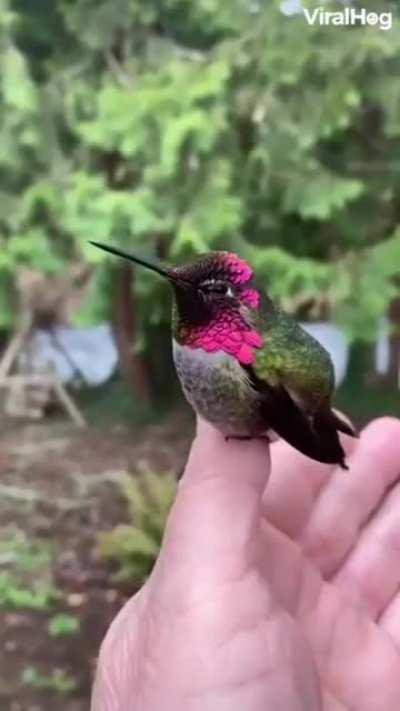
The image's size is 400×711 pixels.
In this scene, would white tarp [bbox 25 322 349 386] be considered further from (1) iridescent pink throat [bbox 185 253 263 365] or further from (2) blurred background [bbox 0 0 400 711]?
(1) iridescent pink throat [bbox 185 253 263 365]

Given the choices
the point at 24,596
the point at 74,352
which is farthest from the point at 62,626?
the point at 74,352

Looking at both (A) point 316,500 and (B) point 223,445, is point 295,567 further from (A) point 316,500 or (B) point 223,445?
(B) point 223,445

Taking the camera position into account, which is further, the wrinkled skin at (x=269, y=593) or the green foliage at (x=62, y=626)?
the green foliage at (x=62, y=626)

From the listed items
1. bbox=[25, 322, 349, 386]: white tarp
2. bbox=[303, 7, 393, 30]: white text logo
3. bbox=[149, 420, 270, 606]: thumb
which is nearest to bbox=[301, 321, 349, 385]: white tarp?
bbox=[25, 322, 349, 386]: white tarp

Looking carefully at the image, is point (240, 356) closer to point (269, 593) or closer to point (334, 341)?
point (269, 593)

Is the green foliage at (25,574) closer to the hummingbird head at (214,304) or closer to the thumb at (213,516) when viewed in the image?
the thumb at (213,516)

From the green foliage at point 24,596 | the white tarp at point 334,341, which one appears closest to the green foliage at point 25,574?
the green foliage at point 24,596

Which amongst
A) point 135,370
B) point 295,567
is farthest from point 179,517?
point 135,370

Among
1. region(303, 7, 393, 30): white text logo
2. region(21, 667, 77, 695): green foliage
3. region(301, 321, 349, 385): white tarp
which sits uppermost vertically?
region(303, 7, 393, 30): white text logo
